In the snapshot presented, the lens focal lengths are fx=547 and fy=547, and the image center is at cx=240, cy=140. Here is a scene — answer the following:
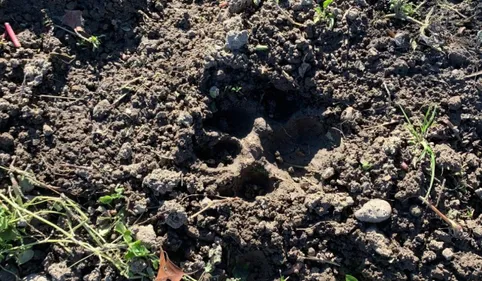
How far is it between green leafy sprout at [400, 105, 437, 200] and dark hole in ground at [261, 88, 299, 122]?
47 cm

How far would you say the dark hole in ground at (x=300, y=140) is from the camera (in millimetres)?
2398

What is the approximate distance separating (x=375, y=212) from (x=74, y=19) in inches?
61.0

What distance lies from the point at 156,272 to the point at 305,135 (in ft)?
2.89

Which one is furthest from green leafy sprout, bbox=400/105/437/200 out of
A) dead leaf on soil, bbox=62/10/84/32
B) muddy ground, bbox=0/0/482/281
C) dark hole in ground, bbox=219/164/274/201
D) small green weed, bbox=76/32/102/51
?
dead leaf on soil, bbox=62/10/84/32

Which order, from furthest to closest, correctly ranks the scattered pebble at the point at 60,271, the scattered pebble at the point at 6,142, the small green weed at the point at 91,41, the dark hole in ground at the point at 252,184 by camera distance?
the small green weed at the point at 91,41, the dark hole in ground at the point at 252,184, the scattered pebble at the point at 6,142, the scattered pebble at the point at 60,271

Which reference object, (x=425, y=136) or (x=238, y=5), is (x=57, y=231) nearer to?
(x=238, y=5)

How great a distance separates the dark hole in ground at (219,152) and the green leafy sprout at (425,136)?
2.38 ft

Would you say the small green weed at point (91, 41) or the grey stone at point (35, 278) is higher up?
the small green weed at point (91, 41)

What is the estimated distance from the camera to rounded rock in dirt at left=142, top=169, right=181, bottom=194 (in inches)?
85.0

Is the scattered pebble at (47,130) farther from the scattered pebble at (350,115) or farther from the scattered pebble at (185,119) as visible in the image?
the scattered pebble at (350,115)

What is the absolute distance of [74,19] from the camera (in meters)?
2.45

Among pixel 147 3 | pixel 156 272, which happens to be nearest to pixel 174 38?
pixel 147 3

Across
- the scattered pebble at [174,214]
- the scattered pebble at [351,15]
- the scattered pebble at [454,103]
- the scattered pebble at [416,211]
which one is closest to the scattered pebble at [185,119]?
the scattered pebble at [174,214]

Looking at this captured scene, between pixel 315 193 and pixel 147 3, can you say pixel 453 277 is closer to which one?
pixel 315 193
